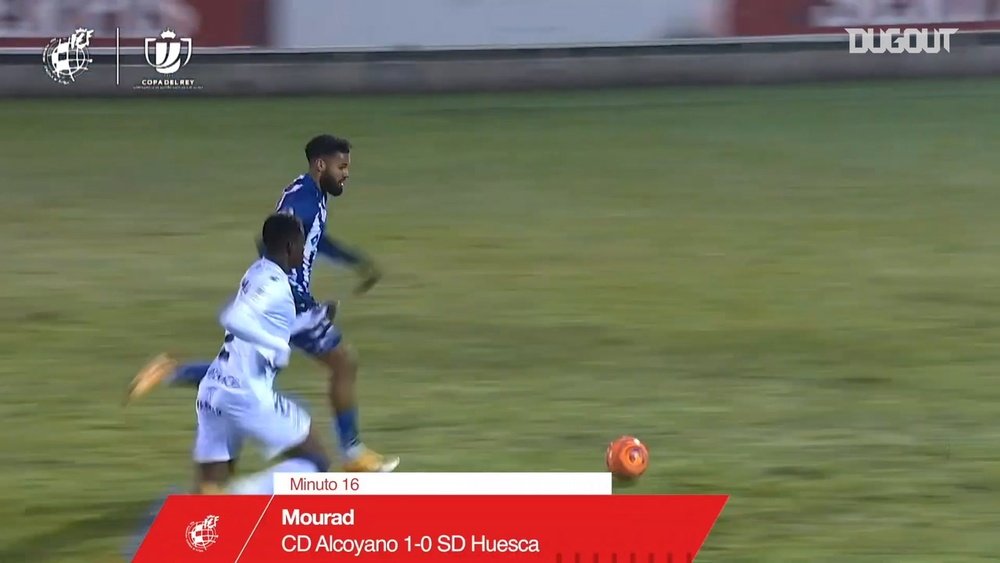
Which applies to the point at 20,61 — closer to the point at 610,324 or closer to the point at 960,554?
the point at 610,324

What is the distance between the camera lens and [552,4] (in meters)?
26.6

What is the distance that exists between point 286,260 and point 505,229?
9385 millimetres

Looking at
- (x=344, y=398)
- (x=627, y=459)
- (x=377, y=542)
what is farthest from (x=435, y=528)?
(x=344, y=398)

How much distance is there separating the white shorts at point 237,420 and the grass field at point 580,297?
99cm

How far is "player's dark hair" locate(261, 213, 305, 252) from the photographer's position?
23.6 feet

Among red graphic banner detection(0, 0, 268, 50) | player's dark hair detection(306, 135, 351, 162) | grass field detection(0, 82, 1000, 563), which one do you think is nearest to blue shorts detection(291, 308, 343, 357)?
player's dark hair detection(306, 135, 351, 162)

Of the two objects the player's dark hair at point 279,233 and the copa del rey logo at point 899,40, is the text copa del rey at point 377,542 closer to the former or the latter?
the player's dark hair at point 279,233

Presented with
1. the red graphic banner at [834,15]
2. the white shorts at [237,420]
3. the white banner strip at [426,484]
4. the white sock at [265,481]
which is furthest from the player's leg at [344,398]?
the red graphic banner at [834,15]

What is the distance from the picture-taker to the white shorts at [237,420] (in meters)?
6.95

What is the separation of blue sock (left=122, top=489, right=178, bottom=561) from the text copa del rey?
129 centimetres

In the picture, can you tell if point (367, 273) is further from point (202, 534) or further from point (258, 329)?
point (202, 534)

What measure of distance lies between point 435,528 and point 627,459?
2.37m

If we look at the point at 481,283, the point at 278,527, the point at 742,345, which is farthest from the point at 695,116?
the point at 278,527

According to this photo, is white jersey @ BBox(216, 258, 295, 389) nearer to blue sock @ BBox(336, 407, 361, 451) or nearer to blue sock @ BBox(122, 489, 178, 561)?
blue sock @ BBox(122, 489, 178, 561)
